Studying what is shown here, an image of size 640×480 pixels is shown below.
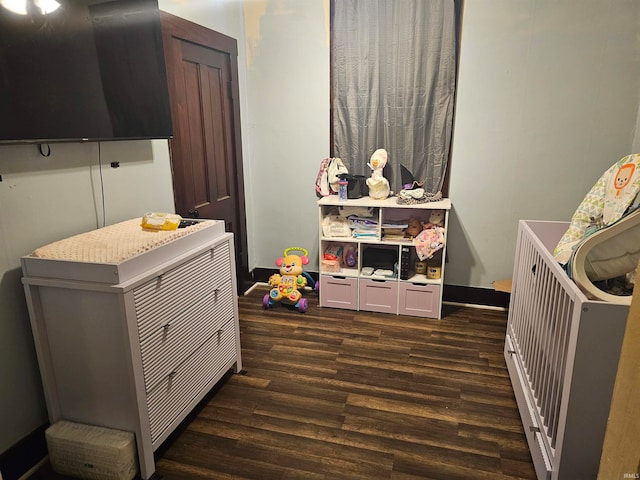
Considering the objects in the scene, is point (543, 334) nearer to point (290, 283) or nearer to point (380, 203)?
point (380, 203)

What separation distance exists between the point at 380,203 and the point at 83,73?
6.41 feet

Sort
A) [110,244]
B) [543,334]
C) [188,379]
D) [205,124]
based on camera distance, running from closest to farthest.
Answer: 1. [110,244]
2. [543,334]
3. [188,379]
4. [205,124]

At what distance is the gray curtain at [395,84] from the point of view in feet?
9.70

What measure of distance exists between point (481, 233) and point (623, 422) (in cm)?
283

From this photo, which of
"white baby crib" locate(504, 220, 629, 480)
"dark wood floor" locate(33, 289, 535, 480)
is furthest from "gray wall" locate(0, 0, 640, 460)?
"white baby crib" locate(504, 220, 629, 480)

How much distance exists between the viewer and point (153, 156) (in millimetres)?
2406

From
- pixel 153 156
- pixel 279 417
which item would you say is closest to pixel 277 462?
pixel 279 417

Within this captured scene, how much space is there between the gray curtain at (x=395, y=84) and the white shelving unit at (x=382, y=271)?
28 cm

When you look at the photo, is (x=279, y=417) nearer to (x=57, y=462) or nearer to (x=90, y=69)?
(x=57, y=462)

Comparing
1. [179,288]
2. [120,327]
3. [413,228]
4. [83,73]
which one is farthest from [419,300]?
[83,73]

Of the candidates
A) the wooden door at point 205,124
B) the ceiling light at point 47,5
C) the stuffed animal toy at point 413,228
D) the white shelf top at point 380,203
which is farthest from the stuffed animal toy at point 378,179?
the ceiling light at point 47,5

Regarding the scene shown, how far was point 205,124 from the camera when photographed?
2908 millimetres

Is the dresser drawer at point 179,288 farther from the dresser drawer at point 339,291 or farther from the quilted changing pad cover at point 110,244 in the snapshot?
the dresser drawer at point 339,291

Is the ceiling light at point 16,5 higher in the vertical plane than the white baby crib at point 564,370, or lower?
higher
